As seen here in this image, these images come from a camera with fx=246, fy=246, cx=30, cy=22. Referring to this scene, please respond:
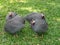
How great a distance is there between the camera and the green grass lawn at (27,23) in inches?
231

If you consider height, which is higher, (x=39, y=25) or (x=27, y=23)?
(x=39, y=25)

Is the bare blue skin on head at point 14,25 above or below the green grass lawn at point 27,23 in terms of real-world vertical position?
above

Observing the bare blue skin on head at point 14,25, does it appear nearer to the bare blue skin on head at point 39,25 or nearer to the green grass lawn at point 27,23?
the green grass lawn at point 27,23

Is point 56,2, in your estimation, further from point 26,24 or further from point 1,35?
point 1,35

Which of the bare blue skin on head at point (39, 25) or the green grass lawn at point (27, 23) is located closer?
the green grass lawn at point (27, 23)

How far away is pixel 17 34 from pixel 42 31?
0.62 metres

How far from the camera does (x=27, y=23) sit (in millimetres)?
6777

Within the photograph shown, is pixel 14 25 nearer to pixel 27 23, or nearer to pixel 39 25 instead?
pixel 39 25

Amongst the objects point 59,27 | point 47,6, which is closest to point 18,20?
point 59,27

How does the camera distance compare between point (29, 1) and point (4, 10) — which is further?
point (29, 1)

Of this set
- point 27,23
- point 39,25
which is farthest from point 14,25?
point 27,23

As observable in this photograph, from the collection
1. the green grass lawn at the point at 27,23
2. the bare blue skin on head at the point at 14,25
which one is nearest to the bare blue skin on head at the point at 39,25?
the green grass lawn at the point at 27,23

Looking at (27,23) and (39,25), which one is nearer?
(39,25)

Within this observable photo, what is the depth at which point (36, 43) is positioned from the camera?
5770 mm
